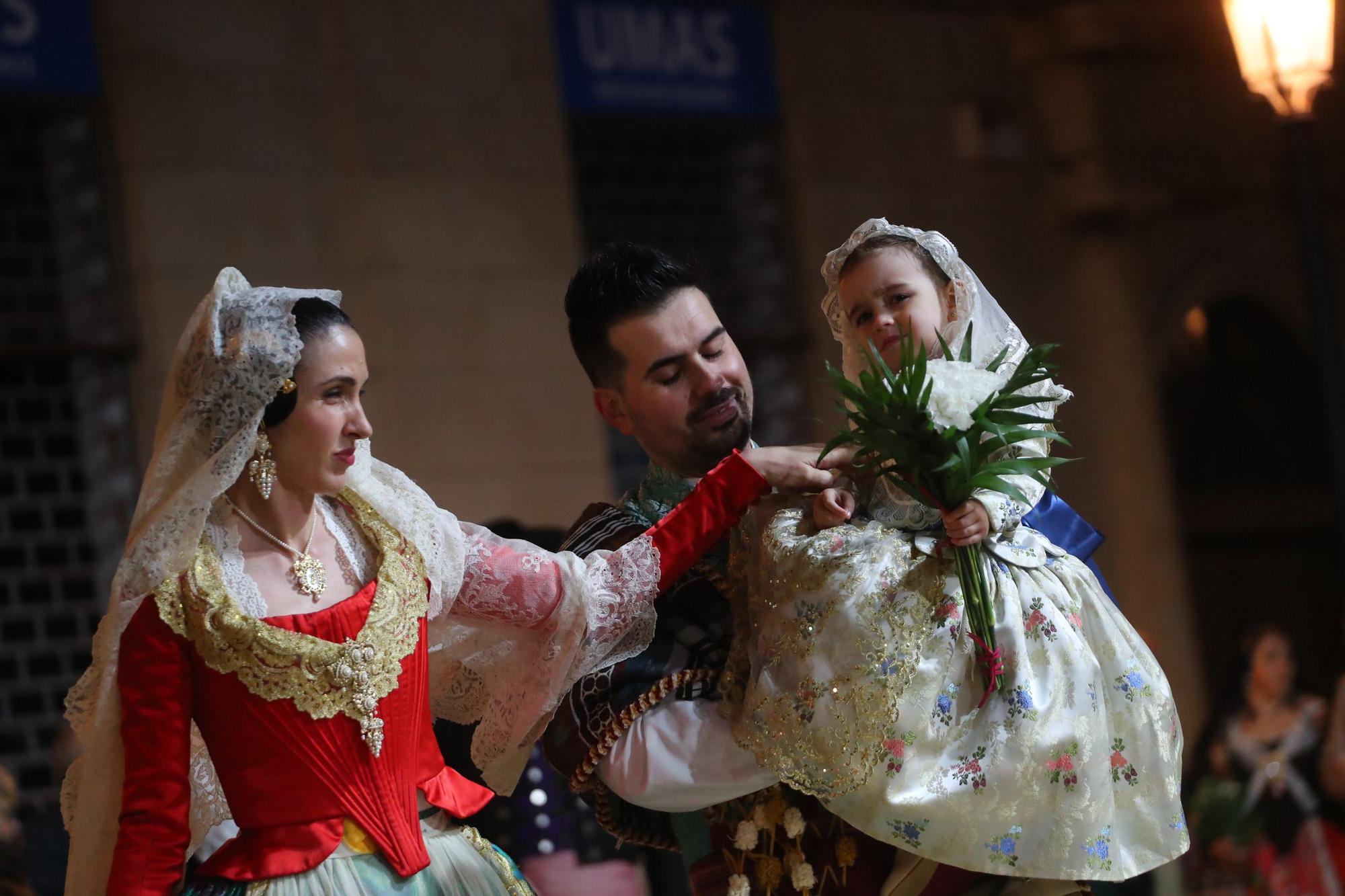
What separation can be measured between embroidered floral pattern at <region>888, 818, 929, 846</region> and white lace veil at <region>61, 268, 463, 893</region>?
3.75 ft

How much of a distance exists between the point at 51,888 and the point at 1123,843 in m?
3.97

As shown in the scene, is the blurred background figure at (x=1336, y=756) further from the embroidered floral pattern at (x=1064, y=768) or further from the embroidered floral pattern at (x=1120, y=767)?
the embroidered floral pattern at (x=1064, y=768)

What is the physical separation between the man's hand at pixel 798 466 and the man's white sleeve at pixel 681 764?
41 centimetres

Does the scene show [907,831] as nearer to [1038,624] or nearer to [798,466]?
[1038,624]

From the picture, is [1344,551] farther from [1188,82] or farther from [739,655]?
[1188,82]

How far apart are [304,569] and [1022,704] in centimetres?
119

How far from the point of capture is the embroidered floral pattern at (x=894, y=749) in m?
2.76

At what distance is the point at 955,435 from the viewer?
276cm

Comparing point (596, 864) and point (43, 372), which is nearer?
point (596, 864)

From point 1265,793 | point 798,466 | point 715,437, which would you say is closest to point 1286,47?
point 1265,793

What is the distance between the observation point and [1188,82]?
10.9 metres

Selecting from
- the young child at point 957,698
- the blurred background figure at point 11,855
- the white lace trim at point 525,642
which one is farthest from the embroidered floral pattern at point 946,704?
the blurred background figure at point 11,855

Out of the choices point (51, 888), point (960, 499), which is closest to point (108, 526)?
point (51, 888)

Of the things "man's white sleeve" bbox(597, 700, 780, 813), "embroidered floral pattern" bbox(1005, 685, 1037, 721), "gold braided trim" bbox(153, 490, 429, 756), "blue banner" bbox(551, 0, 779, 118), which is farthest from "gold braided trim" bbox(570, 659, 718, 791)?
"blue banner" bbox(551, 0, 779, 118)
